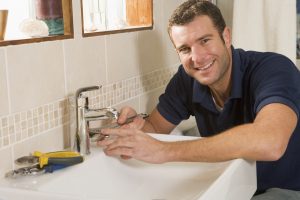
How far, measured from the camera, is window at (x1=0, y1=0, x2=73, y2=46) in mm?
1259

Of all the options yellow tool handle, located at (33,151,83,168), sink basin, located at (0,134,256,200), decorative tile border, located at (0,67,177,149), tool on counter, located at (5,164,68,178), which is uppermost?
decorative tile border, located at (0,67,177,149)

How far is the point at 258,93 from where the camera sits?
138cm

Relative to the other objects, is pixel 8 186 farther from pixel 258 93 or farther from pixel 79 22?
pixel 258 93

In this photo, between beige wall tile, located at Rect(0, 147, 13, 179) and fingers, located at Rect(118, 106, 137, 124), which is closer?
beige wall tile, located at Rect(0, 147, 13, 179)

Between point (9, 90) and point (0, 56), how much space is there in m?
0.09

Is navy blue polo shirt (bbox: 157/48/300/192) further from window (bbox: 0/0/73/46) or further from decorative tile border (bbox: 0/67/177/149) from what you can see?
window (bbox: 0/0/73/46)

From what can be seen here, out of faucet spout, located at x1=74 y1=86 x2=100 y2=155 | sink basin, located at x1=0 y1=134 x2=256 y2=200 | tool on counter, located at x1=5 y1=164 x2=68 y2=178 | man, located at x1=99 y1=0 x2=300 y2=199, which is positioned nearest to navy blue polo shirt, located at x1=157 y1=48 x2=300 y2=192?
man, located at x1=99 y1=0 x2=300 y2=199

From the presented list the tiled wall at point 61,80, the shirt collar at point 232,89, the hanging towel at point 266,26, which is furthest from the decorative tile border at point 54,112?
the hanging towel at point 266,26

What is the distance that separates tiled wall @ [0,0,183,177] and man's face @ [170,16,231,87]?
23cm

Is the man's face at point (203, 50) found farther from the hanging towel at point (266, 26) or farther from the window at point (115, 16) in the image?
the hanging towel at point (266, 26)

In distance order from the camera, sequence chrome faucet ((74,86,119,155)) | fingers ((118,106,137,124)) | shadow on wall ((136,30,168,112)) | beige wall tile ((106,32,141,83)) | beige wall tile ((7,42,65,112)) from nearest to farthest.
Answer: beige wall tile ((7,42,65,112)), chrome faucet ((74,86,119,155)), fingers ((118,106,137,124)), beige wall tile ((106,32,141,83)), shadow on wall ((136,30,168,112))

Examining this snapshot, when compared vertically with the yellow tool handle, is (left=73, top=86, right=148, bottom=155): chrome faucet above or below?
above

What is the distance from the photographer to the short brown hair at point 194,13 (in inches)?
60.0

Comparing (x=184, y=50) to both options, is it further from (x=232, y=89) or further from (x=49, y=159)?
(x=49, y=159)
